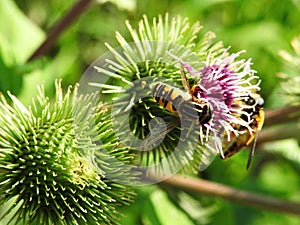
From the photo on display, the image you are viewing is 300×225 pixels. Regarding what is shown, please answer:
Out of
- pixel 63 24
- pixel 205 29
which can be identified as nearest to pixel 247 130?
pixel 63 24

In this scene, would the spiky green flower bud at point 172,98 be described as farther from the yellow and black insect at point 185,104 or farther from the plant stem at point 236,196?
the plant stem at point 236,196

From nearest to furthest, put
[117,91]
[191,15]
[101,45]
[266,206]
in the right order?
[117,91] < [266,206] < [191,15] < [101,45]

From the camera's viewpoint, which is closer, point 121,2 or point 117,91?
point 117,91

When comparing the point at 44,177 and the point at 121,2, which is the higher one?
the point at 121,2

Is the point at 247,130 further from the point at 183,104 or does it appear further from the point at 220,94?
the point at 183,104

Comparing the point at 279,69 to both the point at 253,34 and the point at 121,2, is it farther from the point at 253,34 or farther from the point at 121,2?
the point at 121,2

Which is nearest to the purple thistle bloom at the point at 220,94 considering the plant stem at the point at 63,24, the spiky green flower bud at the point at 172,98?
the spiky green flower bud at the point at 172,98

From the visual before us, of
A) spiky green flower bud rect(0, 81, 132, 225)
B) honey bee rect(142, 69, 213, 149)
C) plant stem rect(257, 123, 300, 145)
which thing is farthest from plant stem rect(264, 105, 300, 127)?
spiky green flower bud rect(0, 81, 132, 225)

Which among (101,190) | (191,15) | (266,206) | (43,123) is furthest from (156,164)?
(191,15)
